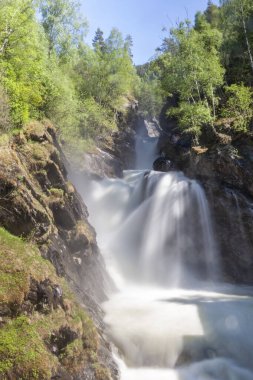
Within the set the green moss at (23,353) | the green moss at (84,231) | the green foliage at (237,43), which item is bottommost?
the green moss at (23,353)

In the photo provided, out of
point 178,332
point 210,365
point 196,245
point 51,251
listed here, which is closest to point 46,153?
point 51,251

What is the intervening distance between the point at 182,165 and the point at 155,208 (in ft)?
20.9

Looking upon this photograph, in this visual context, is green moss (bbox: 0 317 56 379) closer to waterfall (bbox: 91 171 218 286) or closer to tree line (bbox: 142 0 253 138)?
waterfall (bbox: 91 171 218 286)

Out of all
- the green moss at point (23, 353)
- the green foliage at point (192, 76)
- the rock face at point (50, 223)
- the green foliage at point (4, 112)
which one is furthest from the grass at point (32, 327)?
the green foliage at point (192, 76)

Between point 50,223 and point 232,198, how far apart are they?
15.9 metres

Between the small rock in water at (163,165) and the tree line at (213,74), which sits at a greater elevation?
the tree line at (213,74)

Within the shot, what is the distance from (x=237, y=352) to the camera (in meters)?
12.9

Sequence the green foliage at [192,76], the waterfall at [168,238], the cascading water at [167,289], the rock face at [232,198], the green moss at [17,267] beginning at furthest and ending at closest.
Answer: the green foliage at [192,76] < the waterfall at [168,238] < the rock face at [232,198] < the cascading water at [167,289] < the green moss at [17,267]

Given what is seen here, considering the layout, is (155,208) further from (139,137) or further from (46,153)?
(139,137)

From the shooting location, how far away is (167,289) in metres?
23.9

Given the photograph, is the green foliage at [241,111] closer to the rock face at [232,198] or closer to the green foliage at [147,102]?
the rock face at [232,198]

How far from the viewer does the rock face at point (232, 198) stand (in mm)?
24828

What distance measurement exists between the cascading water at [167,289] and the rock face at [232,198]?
37.2 inches

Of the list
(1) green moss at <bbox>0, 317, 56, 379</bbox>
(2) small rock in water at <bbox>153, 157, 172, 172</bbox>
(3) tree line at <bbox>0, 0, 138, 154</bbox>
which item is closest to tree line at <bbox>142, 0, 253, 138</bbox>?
(2) small rock in water at <bbox>153, 157, 172, 172</bbox>
